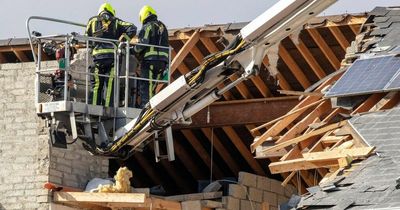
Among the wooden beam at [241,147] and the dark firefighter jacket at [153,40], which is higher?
the dark firefighter jacket at [153,40]

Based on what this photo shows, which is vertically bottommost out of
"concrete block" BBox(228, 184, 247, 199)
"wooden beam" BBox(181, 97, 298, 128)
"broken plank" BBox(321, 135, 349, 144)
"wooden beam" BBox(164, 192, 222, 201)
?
"broken plank" BBox(321, 135, 349, 144)

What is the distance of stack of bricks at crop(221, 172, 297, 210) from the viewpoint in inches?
1180

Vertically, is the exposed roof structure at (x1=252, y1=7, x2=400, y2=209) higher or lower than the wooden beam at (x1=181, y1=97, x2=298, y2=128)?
lower

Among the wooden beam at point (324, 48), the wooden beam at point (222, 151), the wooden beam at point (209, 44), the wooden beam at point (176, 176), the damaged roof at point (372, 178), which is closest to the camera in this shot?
the damaged roof at point (372, 178)

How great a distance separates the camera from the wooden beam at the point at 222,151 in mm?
31969

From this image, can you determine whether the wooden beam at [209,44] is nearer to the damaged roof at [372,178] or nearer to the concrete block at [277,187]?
the concrete block at [277,187]

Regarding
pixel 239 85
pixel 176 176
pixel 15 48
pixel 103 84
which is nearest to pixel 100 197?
pixel 103 84

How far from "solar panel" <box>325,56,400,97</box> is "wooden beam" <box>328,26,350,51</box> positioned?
2.45m

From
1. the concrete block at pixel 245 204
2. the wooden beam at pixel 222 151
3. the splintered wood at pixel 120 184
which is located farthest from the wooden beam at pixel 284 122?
the wooden beam at pixel 222 151

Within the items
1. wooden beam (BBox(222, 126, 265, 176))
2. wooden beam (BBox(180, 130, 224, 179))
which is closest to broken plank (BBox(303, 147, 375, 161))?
wooden beam (BBox(222, 126, 265, 176))

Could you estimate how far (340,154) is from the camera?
24.7 metres

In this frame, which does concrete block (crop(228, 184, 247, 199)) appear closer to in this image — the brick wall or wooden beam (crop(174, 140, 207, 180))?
the brick wall

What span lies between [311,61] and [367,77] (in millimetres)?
4015

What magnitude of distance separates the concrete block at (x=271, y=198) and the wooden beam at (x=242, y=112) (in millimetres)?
1386
